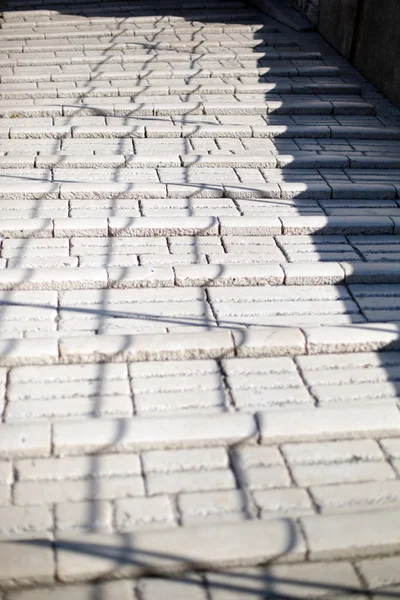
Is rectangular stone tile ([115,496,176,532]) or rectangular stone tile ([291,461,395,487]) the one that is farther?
rectangular stone tile ([291,461,395,487])

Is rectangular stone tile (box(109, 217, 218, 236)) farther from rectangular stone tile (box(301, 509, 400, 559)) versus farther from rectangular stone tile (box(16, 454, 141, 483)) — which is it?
rectangular stone tile (box(301, 509, 400, 559))

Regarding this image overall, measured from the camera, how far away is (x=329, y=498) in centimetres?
387

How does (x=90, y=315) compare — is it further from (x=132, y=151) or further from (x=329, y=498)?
(x=132, y=151)

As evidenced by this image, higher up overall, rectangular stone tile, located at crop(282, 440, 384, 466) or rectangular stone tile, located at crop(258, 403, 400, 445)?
rectangular stone tile, located at crop(258, 403, 400, 445)

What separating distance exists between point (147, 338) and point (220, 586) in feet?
5.46

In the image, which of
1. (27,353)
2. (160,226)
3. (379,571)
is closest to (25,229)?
(160,226)

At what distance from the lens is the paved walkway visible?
3.58 meters

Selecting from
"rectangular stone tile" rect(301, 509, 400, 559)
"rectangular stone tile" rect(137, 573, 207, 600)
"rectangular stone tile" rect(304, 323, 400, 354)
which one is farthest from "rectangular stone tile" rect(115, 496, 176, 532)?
"rectangular stone tile" rect(304, 323, 400, 354)

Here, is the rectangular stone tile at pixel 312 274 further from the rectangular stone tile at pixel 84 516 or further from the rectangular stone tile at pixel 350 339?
the rectangular stone tile at pixel 84 516

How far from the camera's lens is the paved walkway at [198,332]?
3576mm

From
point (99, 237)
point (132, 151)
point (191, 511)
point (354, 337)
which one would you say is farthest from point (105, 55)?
point (191, 511)

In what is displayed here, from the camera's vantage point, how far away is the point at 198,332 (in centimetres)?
486

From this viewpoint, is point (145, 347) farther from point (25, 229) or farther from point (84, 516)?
point (25, 229)

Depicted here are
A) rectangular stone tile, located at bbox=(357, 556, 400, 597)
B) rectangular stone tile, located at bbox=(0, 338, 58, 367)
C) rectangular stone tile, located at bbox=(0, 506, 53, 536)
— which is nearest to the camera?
rectangular stone tile, located at bbox=(357, 556, 400, 597)
